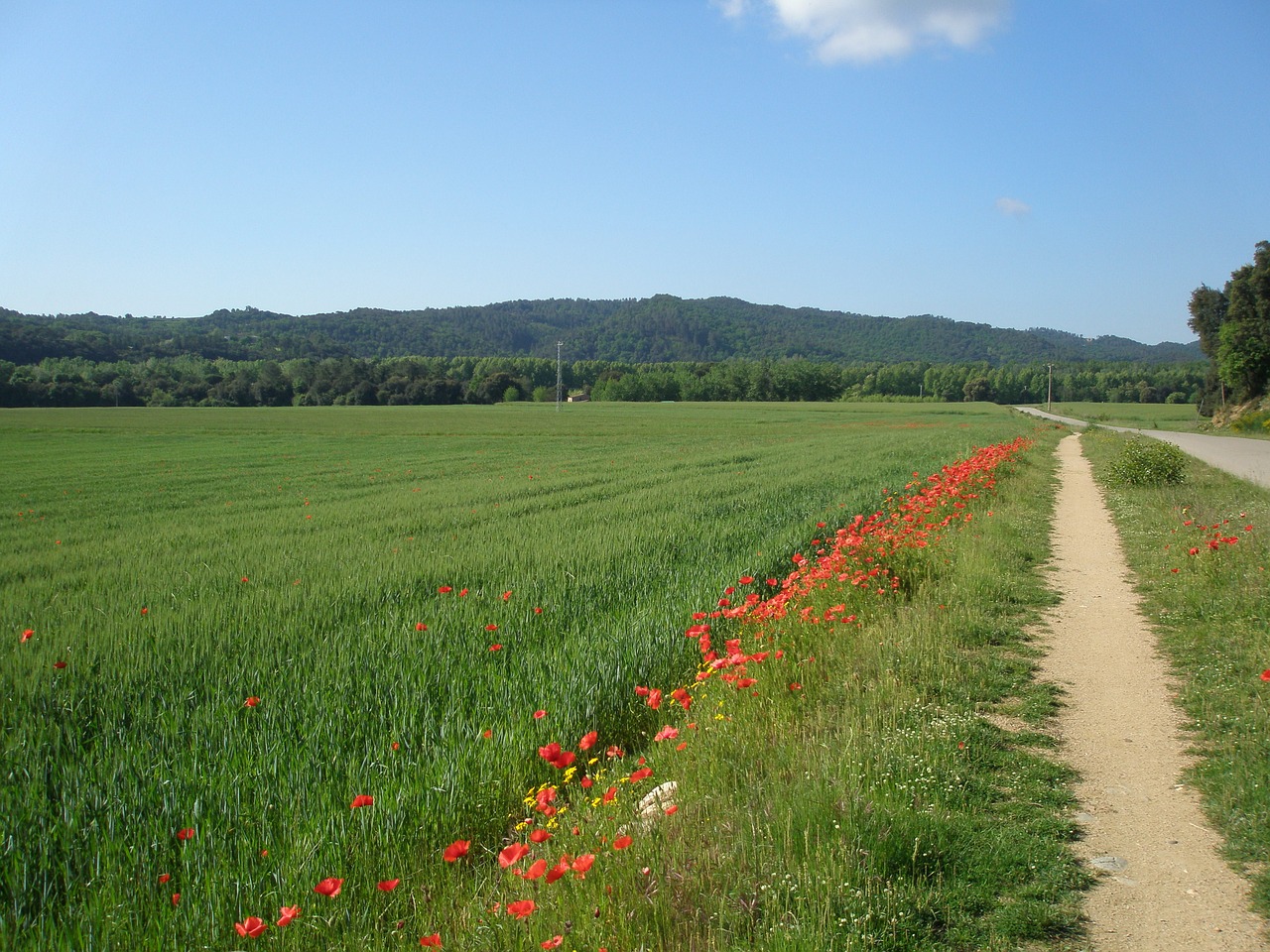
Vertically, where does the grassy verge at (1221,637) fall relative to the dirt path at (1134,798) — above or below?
above

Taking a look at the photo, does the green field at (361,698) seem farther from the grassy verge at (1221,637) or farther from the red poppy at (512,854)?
the grassy verge at (1221,637)

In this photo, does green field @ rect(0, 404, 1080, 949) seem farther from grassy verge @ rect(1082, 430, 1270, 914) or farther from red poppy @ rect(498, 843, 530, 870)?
grassy verge @ rect(1082, 430, 1270, 914)

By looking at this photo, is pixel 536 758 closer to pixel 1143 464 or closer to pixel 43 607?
pixel 43 607

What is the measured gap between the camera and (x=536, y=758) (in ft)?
14.9

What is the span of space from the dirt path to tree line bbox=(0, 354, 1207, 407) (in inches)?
3770

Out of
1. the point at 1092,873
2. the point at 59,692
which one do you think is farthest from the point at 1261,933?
the point at 59,692

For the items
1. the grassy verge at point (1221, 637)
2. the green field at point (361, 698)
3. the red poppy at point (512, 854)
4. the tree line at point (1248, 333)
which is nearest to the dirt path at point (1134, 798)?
the grassy verge at point (1221, 637)

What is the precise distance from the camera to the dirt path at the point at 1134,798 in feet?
9.94

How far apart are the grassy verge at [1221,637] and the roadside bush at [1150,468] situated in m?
3.04

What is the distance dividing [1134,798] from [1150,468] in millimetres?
14813

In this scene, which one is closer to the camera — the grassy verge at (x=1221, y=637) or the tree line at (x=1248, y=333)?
the grassy verge at (x=1221, y=637)

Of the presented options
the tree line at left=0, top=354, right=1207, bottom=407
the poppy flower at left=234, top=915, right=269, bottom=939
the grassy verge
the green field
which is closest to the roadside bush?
the grassy verge

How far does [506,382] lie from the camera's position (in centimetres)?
13150

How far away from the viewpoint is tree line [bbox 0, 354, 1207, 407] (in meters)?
101
